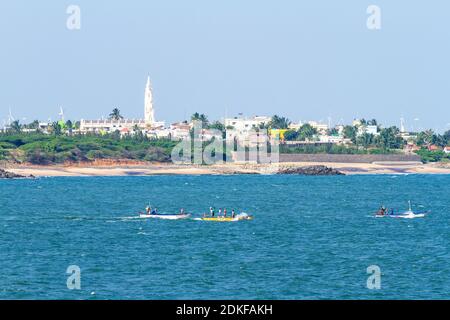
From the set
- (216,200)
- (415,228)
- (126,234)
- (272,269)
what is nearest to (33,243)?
(126,234)

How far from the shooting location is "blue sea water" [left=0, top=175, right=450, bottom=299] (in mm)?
57531

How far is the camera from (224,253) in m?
78.4

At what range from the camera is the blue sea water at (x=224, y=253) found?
57.5 m

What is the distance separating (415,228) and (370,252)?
26.8m

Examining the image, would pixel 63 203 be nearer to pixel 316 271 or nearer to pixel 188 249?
pixel 188 249

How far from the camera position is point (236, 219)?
4496 inches

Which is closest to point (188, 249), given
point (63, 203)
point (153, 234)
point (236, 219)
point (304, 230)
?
point (153, 234)

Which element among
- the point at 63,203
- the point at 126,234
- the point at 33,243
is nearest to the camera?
the point at 33,243

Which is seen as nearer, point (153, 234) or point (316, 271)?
point (316, 271)

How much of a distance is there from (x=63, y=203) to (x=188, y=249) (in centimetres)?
7494
